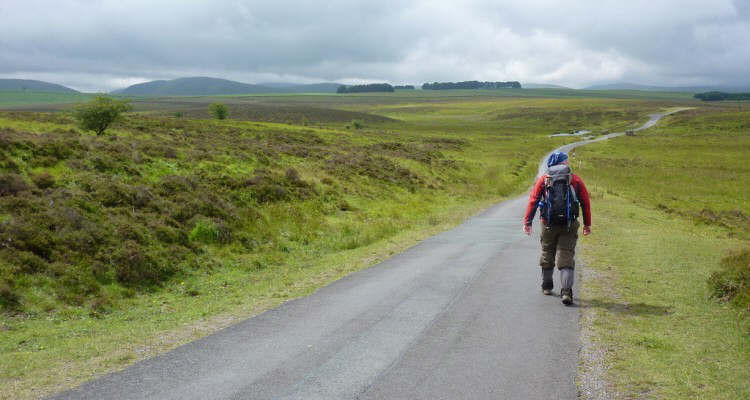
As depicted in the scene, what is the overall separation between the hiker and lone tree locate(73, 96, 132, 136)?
1176 inches

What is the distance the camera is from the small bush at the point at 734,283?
859cm

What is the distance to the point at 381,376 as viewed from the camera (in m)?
6.03

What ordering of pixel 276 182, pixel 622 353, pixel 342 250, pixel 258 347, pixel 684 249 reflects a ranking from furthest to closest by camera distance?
pixel 276 182, pixel 342 250, pixel 684 249, pixel 258 347, pixel 622 353

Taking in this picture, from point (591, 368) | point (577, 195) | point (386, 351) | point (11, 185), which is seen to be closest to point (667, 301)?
point (577, 195)

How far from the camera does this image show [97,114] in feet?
104

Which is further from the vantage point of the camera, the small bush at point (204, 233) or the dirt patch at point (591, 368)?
the small bush at point (204, 233)

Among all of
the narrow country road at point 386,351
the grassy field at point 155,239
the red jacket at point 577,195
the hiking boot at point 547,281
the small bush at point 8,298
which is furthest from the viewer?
the hiking boot at point 547,281

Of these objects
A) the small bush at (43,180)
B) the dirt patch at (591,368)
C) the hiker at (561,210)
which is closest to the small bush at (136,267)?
the small bush at (43,180)

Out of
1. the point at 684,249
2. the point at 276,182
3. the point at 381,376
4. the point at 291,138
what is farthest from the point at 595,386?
the point at 291,138

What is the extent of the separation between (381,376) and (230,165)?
792 inches

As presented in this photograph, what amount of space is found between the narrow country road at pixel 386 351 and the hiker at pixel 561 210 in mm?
666

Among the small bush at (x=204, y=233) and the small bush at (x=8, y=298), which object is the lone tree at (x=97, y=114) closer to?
the small bush at (x=204, y=233)

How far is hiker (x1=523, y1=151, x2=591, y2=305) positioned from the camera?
902 centimetres

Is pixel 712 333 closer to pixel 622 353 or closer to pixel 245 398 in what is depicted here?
pixel 622 353
